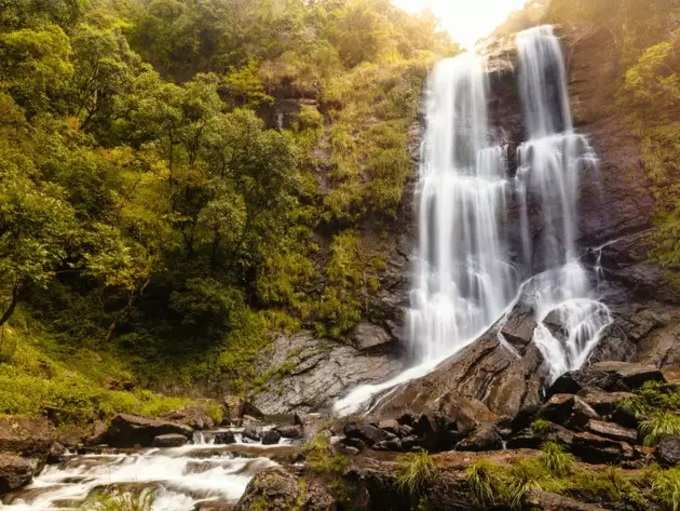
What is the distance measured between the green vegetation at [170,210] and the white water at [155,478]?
2.53 metres

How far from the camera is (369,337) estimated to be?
60.9 feet

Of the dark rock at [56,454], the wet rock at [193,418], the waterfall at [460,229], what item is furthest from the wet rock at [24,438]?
the waterfall at [460,229]

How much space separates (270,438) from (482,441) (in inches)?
224

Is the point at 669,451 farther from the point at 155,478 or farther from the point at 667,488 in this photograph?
the point at 155,478

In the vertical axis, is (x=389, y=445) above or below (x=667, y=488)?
below

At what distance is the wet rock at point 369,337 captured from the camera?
60.1 feet

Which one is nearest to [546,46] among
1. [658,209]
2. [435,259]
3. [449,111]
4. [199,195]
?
[449,111]

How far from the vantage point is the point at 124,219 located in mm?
16906

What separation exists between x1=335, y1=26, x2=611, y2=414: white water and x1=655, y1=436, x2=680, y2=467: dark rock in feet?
26.0

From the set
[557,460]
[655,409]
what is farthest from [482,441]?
[655,409]

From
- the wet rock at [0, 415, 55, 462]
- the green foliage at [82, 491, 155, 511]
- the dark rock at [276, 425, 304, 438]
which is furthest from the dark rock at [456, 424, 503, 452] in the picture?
the wet rock at [0, 415, 55, 462]

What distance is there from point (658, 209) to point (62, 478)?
21.6 metres

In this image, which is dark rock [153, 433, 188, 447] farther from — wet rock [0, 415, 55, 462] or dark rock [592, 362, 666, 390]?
dark rock [592, 362, 666, 390]

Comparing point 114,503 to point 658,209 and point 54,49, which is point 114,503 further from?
point 658,209
